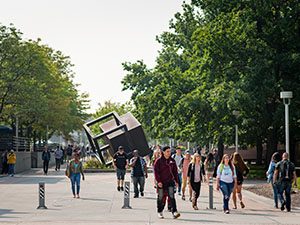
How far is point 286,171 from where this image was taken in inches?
→ 809

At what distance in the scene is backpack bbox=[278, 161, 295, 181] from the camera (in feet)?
67.3

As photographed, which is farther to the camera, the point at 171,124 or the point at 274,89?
the point at 171,124

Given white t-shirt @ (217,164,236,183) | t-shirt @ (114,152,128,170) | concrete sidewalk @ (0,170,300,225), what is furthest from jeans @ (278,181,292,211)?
t-shirt @ (114,152,128,170)

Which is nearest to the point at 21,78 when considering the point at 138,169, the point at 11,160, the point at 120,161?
the point at 11,160

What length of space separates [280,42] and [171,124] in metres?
12.7

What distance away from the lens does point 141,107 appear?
56.5m

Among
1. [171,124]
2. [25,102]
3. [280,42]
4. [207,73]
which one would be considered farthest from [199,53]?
[25,102]

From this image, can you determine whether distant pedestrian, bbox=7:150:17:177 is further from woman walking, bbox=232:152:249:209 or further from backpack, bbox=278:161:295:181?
backpack, bbox=278:161:295:181

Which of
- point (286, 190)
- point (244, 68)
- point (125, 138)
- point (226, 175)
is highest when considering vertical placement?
→ point (244, 68)

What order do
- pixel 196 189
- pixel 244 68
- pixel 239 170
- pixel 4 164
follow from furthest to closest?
pixel 4 164 → pixel 244 68 → pixel 239 170 → pixel 196 189

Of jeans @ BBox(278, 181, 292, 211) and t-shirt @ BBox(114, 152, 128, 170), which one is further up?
t-shirt @ BBox(114, 152, 128, 170)

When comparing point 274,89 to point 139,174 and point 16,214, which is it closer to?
point 139,174

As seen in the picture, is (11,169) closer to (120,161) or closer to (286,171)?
(120,161)

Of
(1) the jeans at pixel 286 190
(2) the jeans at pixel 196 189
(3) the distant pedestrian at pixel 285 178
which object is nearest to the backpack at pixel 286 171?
(3) the distant pedestrian at pixel 285 178
